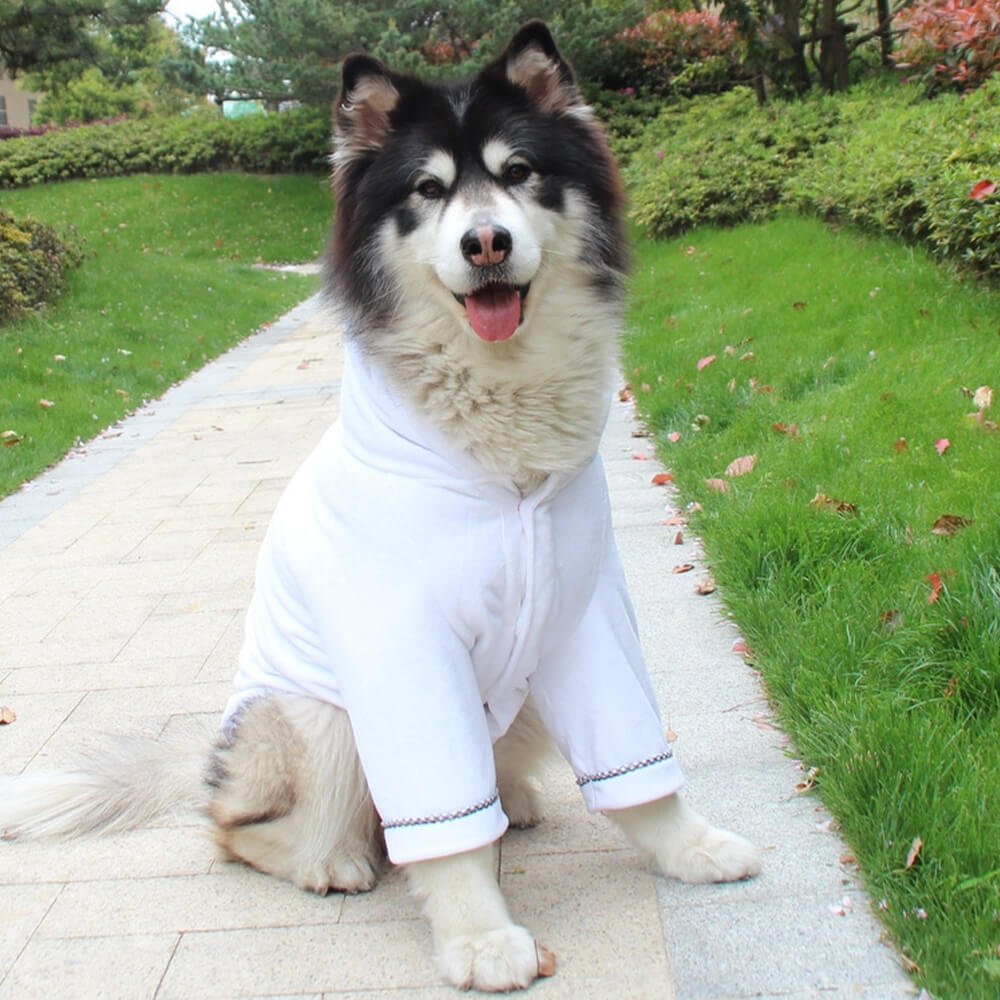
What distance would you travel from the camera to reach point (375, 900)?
2.52 meters

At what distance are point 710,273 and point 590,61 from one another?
505 inches

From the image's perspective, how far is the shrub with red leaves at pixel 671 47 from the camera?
20.8 m

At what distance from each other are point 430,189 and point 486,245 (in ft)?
0.89

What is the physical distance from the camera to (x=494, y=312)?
2.37 meters

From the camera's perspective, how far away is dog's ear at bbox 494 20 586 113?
2.56 metres

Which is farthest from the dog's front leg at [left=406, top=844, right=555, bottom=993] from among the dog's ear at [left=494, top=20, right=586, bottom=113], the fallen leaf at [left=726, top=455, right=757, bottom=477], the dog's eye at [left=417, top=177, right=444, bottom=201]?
the fallen leaf at [left=726, top=455, right=757, bottom=477]

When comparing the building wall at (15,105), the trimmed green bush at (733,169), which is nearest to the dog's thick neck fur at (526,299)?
the trimmed green bush at (733,169)

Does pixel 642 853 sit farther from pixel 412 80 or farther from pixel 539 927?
pixel 412 80

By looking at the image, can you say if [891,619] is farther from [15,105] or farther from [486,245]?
[15,105]

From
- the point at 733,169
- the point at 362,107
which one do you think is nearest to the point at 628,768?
the point at 362,107

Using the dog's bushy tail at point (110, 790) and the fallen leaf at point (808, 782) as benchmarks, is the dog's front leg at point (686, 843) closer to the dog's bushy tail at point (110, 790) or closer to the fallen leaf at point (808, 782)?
the fallen leaf at point (808, 782)

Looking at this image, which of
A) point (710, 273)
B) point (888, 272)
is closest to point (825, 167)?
point (710, 273)

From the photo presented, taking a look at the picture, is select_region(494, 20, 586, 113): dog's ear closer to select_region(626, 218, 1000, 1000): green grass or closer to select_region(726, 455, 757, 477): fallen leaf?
select_region(626, 218, 1000, 1000): green grass

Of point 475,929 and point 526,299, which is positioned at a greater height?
point 526,299
